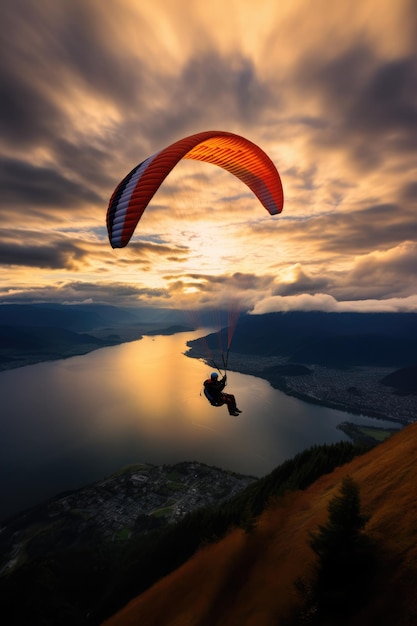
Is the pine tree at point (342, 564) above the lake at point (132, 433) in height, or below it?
above

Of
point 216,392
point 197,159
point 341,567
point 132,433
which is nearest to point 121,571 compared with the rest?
point 216,392

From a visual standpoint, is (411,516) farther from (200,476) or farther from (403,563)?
A: (200,476)

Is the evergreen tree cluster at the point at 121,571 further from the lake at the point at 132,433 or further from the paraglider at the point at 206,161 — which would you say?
the lake at the point at 132,433

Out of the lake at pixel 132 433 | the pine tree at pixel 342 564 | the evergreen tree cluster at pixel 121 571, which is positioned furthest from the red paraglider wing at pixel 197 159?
the lake at pixel 132 433

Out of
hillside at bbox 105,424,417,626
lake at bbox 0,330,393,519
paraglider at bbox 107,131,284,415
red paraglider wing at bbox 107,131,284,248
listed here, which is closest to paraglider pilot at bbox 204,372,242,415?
paraglider at bbox 107,131,284,415

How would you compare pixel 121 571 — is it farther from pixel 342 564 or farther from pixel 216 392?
pixel 342 564

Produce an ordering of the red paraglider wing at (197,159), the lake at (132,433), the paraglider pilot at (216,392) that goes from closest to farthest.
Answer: the red paraglider wing at (197,159), the paraglider pilot at (216,392), the lake at (132,433)
